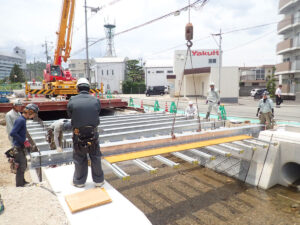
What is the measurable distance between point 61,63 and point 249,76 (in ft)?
159

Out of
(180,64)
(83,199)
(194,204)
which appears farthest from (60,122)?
(180,64)

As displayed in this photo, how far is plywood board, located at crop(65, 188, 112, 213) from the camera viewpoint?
2.77 metres

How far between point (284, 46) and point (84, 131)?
31.0 meters

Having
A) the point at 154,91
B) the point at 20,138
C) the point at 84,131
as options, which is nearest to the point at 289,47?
the point at 154,91

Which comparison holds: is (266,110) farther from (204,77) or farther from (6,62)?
(6,62)

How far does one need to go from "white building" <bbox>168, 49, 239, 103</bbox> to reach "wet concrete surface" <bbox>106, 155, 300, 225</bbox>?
12.5 m

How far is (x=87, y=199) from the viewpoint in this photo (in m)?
2.94

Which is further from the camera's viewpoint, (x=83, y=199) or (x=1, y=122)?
(x=1, y=122)

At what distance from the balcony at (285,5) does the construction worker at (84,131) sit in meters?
30.3

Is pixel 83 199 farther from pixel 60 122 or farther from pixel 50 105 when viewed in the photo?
pixel 50 105

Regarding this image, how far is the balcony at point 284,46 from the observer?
2569 cm

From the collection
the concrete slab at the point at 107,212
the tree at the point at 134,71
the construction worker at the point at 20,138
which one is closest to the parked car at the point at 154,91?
the tree at the point at 134,71

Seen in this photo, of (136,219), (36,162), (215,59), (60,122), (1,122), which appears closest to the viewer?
(136,219)

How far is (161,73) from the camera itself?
164ft
